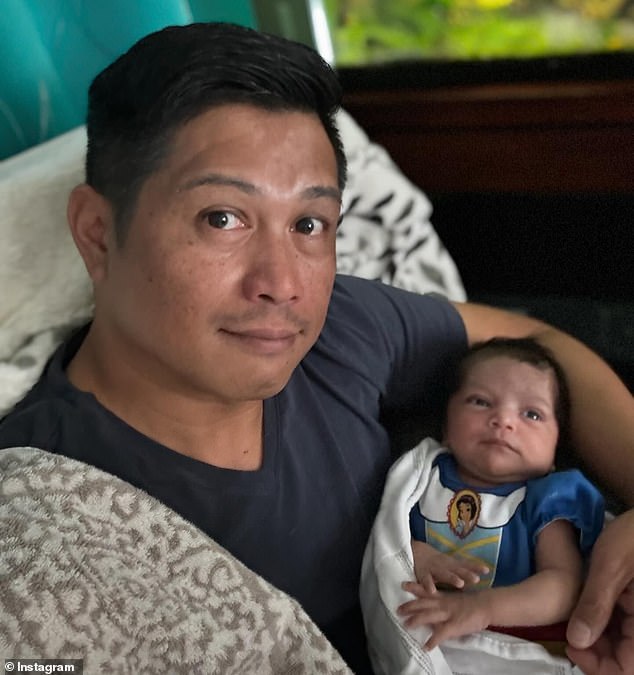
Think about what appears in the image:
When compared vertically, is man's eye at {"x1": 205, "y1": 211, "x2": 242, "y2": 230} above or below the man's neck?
above

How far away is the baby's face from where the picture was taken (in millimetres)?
1104

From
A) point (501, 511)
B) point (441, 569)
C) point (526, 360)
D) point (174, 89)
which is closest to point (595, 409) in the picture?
point (526, 360)

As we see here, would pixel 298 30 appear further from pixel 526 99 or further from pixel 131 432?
pixel 131 432

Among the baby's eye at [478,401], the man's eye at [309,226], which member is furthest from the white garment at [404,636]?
the man's eye at [309,226]

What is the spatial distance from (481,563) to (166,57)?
0.74 meters

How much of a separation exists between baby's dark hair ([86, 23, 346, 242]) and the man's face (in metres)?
0.02

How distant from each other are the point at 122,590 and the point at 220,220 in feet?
1.35

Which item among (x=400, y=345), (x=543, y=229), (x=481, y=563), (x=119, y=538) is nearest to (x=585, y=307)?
(x=543, y=229)

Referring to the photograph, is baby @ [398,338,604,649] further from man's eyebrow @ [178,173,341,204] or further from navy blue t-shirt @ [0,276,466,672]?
man's eyebrow @ [178,173,341,204]

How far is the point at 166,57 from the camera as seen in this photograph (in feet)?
2.97

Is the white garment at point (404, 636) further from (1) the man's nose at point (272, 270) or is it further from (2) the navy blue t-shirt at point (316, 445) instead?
(1) the man's nose at point (272, 270)

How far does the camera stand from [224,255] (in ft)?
2.93

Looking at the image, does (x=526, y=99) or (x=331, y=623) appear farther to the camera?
(x=526, y=99)

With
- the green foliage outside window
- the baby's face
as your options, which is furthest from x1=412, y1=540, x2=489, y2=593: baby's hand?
the green foliage outside window
